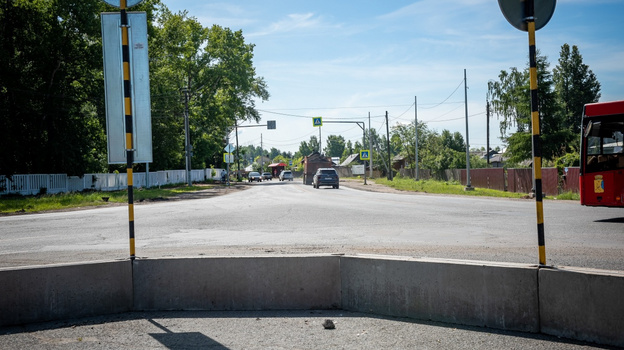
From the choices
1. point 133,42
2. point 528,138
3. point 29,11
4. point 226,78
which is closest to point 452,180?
point 528,138

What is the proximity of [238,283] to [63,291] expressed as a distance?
1.79 meters

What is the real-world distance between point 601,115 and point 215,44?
1996 inches

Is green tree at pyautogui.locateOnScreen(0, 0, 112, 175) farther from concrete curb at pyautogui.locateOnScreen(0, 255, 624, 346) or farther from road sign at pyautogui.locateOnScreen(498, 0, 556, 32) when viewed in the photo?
road sign at pyautogui.locateOnScreen(498, 0, 556, 32)

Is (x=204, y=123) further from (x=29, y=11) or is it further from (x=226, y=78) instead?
(x=29, y=11)

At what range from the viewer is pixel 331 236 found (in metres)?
11.1

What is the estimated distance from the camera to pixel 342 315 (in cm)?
523

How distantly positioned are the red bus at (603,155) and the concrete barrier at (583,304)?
1094cm

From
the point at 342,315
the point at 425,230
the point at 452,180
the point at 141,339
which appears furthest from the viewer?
the point at 452,180

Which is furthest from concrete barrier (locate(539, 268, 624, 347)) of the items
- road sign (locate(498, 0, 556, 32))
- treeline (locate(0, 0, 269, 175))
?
treeline (locate(0, 0, 269, 175))

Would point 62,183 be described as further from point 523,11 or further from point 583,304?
point 583,304

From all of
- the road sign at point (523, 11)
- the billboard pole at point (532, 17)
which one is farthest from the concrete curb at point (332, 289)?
the road sign at point (523, 11)

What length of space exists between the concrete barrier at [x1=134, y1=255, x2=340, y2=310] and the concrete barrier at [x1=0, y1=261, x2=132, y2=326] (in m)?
0.20

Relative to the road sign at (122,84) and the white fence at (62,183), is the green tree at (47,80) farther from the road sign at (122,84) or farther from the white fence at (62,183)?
the road sign at (122,84)

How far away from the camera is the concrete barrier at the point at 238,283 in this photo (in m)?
5.45
